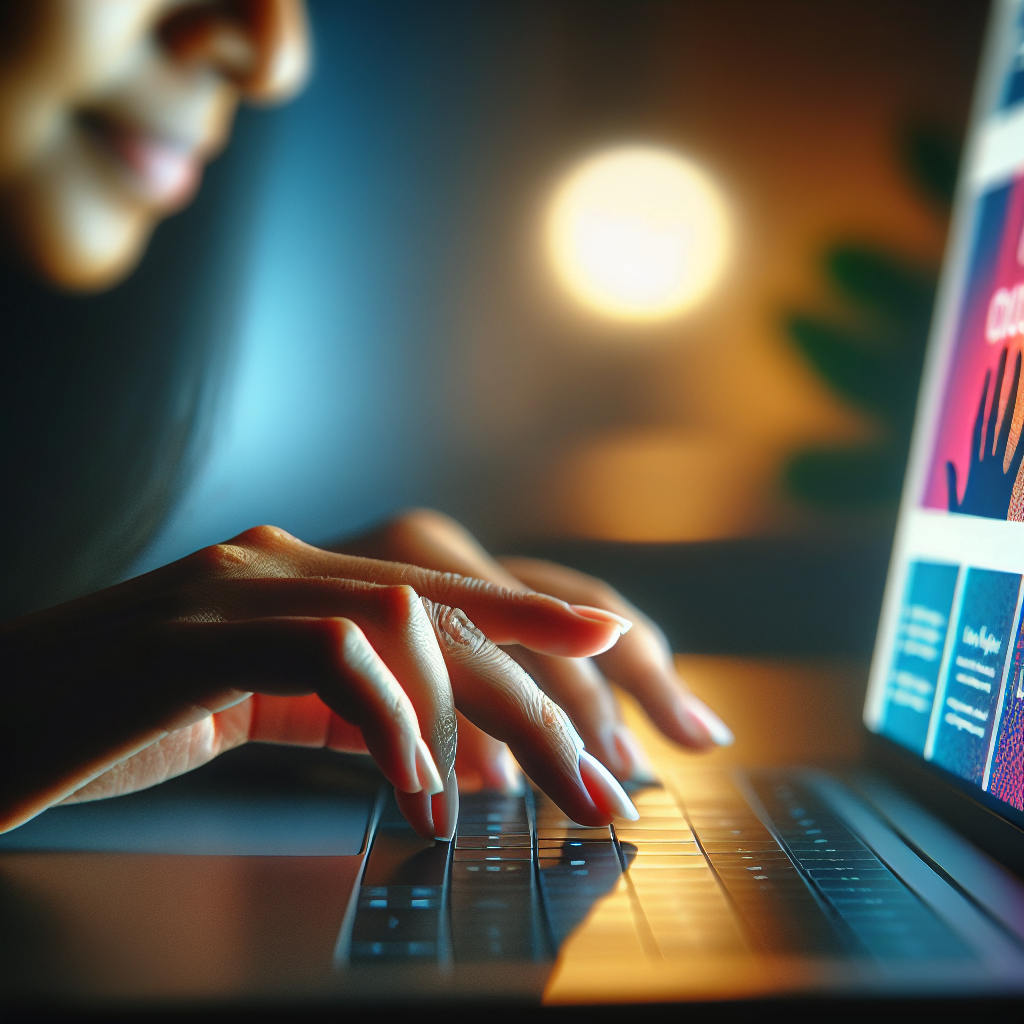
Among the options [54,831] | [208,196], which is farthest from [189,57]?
[54,831]

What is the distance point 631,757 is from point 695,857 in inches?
6.1

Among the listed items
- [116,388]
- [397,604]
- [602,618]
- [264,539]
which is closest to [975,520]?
[602,618]

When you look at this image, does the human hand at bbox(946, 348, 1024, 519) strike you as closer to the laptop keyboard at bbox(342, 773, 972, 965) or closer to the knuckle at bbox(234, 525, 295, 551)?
the laptop keyboard at bbox(342, 773, 972, 965)

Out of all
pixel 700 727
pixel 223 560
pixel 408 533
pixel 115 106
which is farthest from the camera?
pixel 115 106

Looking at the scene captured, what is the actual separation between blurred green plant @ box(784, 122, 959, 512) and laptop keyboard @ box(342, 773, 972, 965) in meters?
0.64

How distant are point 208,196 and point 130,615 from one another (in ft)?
2.34

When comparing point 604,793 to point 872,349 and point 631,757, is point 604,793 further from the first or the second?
point 872,349

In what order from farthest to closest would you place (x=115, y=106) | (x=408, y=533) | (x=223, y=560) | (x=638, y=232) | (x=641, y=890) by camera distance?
(x=638, y=232), (x=115, y=106), (x=408, y=533), (x=223, y=560), (x=641, y=890)

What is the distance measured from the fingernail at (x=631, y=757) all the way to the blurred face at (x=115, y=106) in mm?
858

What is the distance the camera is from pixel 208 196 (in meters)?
0.99

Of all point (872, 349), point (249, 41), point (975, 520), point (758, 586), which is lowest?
point (758, 586)

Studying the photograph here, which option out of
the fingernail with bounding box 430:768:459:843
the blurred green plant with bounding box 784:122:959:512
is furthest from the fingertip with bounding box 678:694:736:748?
the blurred green plant with bounding box 784:122:959:512

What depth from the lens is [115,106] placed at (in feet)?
2.95

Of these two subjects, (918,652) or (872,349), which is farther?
(872,349)
